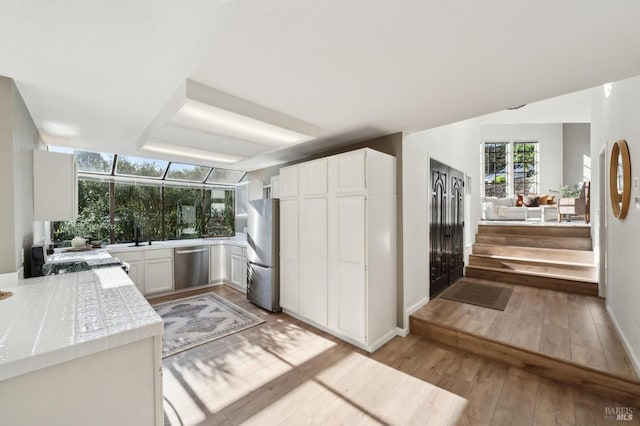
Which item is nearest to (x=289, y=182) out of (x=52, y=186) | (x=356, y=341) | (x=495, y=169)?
(x=356, y=341)

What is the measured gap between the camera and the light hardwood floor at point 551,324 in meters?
2.23

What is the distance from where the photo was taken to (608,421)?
1752mm

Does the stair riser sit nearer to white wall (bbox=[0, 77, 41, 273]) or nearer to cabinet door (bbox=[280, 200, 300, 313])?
cabinet door (bbox=[280, 200, 300, 313])

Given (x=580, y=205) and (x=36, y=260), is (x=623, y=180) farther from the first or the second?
(x=36, y=260)

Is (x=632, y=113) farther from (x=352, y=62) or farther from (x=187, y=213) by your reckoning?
(x=187, y=213)

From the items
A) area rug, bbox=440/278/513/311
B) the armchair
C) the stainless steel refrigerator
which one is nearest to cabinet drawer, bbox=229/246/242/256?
the stainless steel refrigerator

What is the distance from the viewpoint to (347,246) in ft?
9.35

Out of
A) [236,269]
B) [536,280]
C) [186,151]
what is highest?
[186,151]

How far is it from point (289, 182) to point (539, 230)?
505 cm

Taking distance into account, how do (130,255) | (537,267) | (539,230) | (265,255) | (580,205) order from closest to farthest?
(265,255), (130,255), (537,267), (539,230), (580,205)

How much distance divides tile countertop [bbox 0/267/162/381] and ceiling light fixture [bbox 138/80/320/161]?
1397 mm

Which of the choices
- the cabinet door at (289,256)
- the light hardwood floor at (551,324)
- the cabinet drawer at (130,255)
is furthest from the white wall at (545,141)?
the cabinet drawer at (130,255)

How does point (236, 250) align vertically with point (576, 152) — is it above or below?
below

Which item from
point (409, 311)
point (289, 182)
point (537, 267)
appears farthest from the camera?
point (537, 267)
